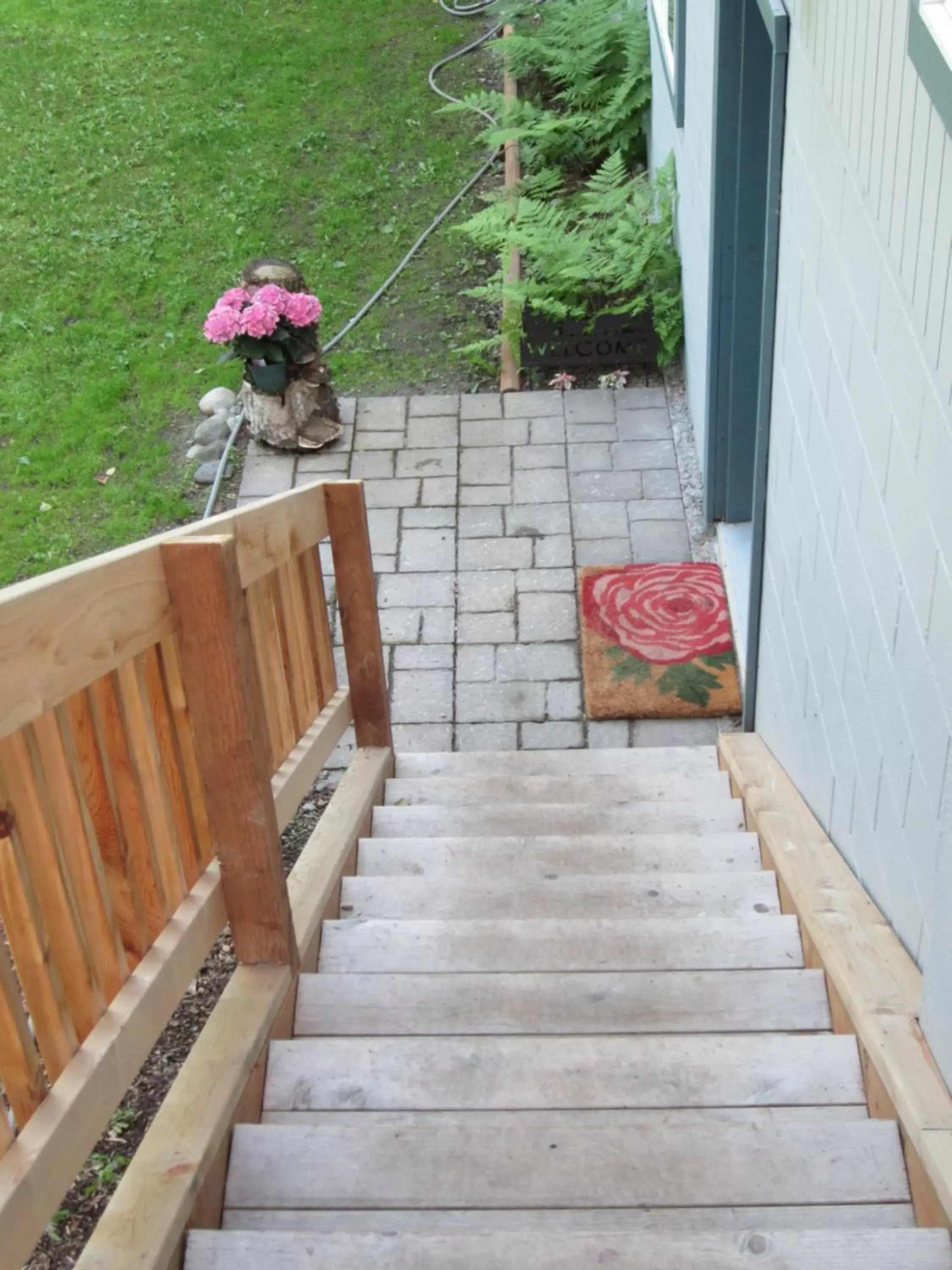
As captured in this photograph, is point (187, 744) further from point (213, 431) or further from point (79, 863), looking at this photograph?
point (213, 431)

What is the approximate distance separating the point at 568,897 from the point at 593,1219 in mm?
1147

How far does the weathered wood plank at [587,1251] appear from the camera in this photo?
5.57 ft

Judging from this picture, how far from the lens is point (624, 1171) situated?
6.44 feet

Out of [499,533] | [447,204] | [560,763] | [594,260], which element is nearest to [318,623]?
[560,763]

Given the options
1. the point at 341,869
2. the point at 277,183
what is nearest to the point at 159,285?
the point at 277,183

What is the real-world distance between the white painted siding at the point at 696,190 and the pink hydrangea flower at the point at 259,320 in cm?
182

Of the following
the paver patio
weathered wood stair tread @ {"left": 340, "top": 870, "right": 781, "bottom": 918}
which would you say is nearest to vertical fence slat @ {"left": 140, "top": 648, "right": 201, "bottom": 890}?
weathered wood stair tread @ {"left": 340, "top": 870, "right": 781, "bottom": 918}

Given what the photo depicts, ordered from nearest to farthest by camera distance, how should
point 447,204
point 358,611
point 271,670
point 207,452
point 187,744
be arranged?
point 187,744, point 271,670, point 358,611, point 207,452, point 447,204

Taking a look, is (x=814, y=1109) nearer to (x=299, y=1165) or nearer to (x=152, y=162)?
(x=299, y=1165)

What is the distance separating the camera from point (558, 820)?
11.9ft

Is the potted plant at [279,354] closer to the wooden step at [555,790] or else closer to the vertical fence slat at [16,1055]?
the wooden step at [555,790]

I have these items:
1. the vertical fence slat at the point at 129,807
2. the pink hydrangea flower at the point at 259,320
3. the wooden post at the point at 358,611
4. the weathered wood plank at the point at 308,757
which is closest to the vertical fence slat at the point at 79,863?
the vertical fence slat at the point at 129,807

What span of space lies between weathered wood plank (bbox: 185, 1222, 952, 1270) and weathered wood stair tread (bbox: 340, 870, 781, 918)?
1180mm

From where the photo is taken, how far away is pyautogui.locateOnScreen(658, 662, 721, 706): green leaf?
4688 millimetres
